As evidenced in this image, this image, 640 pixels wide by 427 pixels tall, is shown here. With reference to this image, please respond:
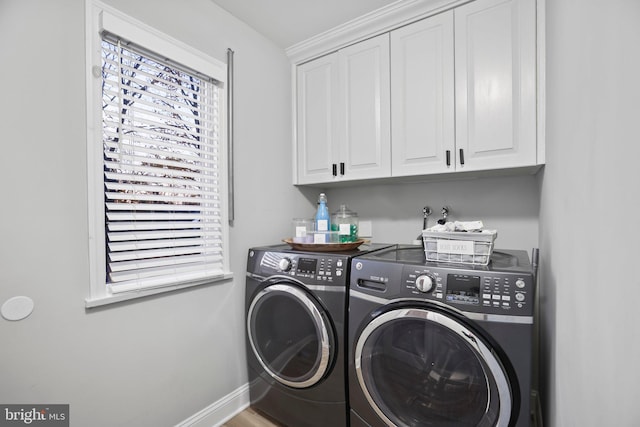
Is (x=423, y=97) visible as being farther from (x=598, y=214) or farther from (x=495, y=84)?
(x=598, y=214)

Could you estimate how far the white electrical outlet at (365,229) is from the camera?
221 cm

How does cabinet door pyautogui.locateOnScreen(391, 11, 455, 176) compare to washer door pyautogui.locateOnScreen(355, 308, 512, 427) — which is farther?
cabinet door pyautogui.locateOnScreen(391, 11, 455, 176)

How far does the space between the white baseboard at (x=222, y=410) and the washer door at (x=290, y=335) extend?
316 millimetres

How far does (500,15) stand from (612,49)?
1.21 meters

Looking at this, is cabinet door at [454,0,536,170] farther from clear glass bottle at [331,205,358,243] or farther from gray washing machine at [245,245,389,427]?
gray washing machine at [245,245,389,427]

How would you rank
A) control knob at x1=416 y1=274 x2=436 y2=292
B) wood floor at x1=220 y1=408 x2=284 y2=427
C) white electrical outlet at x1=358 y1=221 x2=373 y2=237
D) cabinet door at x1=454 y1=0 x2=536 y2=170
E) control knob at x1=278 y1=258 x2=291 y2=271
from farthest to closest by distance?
white electrical outlet at x1=358 y1=221 x2=373 y2=237
wood floor at x1=220 y1=408 x2=284 y2=427
control knob at x1=278 y1=258 x2=291 y2=271
cabinet door at x1=454 y1=0 x2=536 y2=170
control knob at x1=416 y1=274 x2=436 y2=292

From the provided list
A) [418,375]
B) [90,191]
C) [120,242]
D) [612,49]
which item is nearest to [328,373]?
[418,375]

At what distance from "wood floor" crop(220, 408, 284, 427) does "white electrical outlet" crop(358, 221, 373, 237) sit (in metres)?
1.37

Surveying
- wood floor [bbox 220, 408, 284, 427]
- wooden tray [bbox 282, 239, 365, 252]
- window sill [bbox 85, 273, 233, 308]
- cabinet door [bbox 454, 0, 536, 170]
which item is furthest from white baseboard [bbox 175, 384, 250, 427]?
cabinet door [bbox 454, 0, 536, 170]

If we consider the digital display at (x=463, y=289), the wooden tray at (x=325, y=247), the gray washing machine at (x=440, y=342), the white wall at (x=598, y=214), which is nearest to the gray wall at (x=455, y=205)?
the gray washing machine at (x=440, y=342)

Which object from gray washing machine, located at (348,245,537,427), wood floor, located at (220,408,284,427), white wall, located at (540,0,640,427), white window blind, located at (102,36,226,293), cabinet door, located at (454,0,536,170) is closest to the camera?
white wall, located at (540,0,640,427)

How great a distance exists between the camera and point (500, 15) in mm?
1417

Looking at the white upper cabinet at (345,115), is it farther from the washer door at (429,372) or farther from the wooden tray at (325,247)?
the washer door at (429,372)

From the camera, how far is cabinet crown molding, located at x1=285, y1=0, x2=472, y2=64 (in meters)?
1.58
